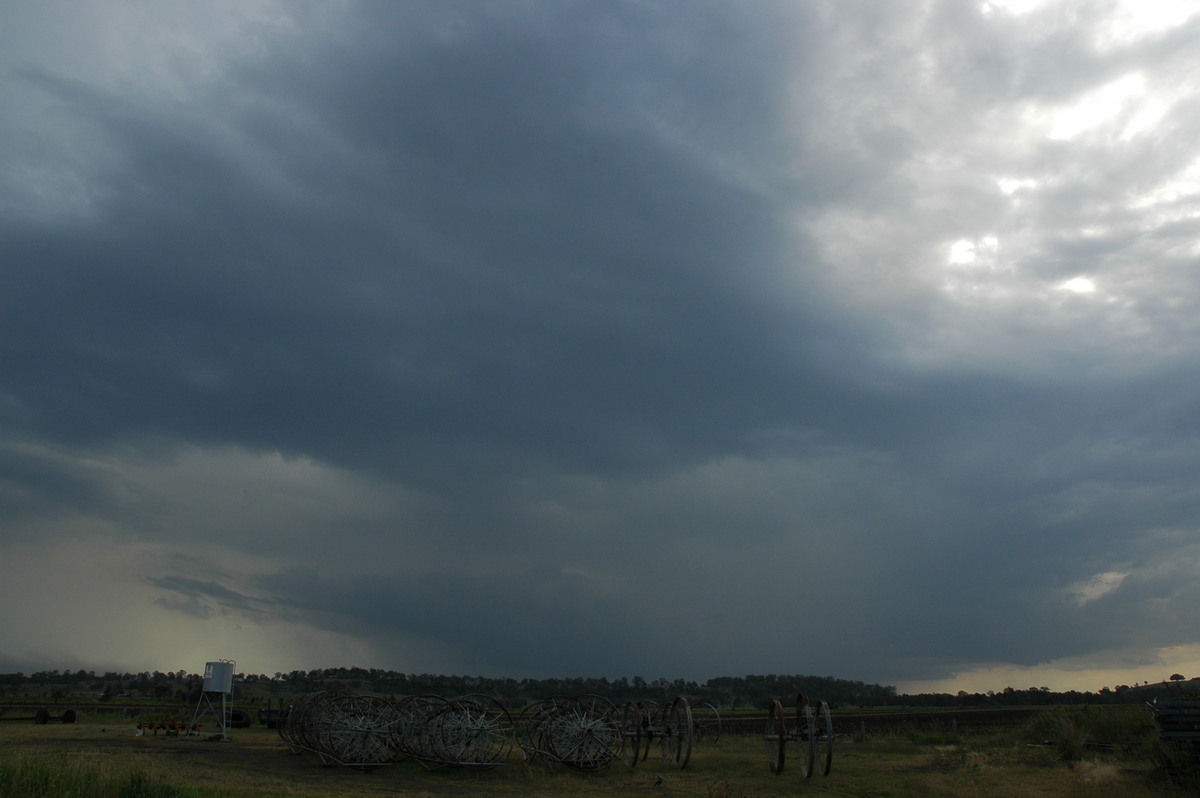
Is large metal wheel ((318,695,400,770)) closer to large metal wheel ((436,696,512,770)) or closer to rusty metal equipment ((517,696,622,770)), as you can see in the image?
large metal wheel ((436,696,512,770))

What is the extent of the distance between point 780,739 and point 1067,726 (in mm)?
18854

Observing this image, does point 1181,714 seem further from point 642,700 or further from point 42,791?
point 42,791

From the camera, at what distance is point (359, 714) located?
3650 cm

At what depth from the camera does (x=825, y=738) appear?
2916 centimetres

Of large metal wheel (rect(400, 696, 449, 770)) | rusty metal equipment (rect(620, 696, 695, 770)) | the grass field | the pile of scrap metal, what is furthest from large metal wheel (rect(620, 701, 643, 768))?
the pile of scrap metal

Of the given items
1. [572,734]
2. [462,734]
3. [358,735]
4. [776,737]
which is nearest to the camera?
[776,737]

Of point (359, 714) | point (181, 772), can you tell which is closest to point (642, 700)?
point (359, 714)

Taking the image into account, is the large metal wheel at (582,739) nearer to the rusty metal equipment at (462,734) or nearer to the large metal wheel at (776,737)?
the rusty metal equipment at (462,734)

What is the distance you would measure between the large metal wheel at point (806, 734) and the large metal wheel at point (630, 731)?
8404 mm

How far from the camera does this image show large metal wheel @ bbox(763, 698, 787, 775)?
3038 centimetres

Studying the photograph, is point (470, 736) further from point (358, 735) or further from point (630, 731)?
point (630, 731)

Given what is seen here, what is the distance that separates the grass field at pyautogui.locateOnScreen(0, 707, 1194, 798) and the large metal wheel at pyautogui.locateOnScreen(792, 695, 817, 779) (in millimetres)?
753

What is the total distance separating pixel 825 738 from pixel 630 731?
11.3 metres

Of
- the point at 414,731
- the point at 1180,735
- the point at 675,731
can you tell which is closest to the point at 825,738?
the point at 675,731
